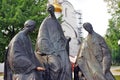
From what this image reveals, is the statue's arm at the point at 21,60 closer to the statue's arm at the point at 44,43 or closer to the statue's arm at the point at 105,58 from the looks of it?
the statue's arm at the point at 44,43

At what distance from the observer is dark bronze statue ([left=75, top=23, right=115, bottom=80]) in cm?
984

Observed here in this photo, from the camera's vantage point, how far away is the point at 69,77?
31.3 feet

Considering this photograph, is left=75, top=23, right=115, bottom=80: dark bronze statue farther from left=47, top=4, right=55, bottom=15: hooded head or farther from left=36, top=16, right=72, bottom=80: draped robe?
left=47, top=4, right=55, bottom=15: hooded head

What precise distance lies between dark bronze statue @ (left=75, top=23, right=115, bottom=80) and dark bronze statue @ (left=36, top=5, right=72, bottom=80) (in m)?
0.50

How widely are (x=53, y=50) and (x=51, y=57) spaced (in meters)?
0.22

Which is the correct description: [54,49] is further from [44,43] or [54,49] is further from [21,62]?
[21,62]

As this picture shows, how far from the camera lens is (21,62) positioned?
8.76 metres

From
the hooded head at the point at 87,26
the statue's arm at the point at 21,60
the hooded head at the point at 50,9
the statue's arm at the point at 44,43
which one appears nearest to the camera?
the statue's arm at the point at 21,60

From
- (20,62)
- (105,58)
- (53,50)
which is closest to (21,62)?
(20,62)

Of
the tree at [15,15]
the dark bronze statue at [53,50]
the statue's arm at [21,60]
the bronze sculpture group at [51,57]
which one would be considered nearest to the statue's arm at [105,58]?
the bronze sculpture group at [51,57]

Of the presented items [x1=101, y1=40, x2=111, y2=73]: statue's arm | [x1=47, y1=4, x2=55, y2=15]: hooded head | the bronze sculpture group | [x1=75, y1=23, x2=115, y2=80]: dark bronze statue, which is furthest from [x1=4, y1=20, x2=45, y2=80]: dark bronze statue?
[x1=101, y1=40, x2=111, y2=73]: statue's arm

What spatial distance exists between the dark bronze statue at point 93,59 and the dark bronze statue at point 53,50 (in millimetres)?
503

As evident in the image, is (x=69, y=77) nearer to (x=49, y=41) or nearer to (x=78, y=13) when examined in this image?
(x=49, y=41)

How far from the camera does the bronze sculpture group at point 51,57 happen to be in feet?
28.9
